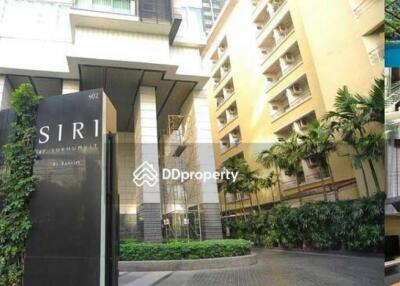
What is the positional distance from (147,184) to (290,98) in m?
2.17

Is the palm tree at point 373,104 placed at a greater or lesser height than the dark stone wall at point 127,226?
greater

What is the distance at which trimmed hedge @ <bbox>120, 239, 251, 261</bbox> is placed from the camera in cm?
372

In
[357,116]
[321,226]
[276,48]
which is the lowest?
[321,226]

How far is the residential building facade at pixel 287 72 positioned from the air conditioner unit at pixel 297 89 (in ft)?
0.05

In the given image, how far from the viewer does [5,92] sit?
3828mm

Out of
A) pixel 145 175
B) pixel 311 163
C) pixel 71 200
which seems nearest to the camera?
pixel 71 200

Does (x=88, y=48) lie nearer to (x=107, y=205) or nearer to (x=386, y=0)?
(x=107, y=205)

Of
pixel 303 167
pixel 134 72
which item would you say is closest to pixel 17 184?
pixel 134 72

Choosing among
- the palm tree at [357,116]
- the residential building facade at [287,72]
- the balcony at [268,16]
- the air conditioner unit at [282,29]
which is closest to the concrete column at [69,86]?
the residential building facade at [287,72]

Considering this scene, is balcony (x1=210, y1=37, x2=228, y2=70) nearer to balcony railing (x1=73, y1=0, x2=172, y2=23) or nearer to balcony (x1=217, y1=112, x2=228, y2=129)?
balcony (x1=217, y1=112, x2=228, y2=129)

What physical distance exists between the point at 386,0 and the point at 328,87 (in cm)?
143

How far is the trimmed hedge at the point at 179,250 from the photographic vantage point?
3723 millimetres

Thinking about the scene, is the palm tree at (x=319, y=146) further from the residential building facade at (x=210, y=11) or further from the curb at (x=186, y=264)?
the residential building facade at (x=210, y=11)

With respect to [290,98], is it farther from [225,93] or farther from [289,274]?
[289,274]
